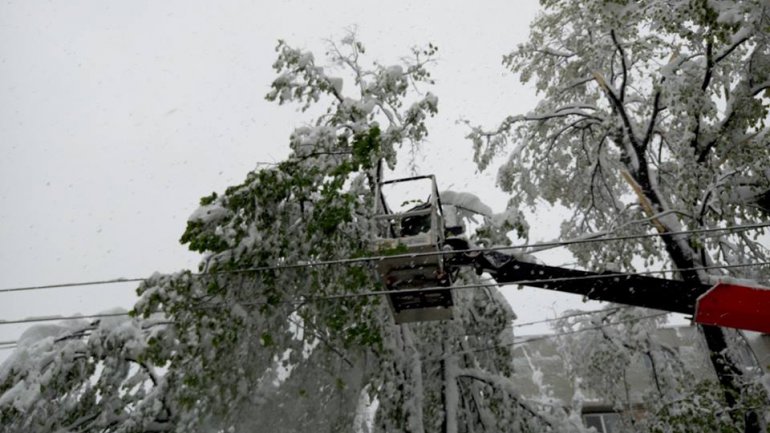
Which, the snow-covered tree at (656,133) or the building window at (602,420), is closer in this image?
the snow-covered tree at (656,133)

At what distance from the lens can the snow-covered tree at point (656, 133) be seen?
6707 mm

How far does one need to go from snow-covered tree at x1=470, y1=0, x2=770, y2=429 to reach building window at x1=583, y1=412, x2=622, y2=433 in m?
7.18

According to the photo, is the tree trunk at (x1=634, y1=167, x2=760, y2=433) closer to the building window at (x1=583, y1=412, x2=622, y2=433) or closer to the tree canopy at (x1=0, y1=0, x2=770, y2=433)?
the tree canopy at (x1=0, y1=0, x2=770, y2=433)

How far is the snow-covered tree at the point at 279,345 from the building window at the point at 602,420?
28.3 feet

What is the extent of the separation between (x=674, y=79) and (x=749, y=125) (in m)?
1.15

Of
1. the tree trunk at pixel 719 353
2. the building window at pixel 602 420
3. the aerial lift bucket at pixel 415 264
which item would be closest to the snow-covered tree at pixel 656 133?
the tree trunk at pixel 719 353

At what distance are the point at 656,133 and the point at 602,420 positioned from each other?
9.31 m

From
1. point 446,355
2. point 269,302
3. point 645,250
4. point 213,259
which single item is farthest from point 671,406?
point 213,259

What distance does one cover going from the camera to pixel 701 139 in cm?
727

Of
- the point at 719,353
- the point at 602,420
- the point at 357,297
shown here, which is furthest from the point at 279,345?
the point at 602,420

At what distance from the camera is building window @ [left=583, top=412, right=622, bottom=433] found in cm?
1470

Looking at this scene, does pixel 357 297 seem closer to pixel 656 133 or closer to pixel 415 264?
pixel 415 264

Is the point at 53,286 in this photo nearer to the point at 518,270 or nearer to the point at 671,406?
the point at 518,270

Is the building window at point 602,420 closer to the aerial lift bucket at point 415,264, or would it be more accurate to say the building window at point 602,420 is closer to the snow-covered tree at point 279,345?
the snow-covered tree at point 279,345
